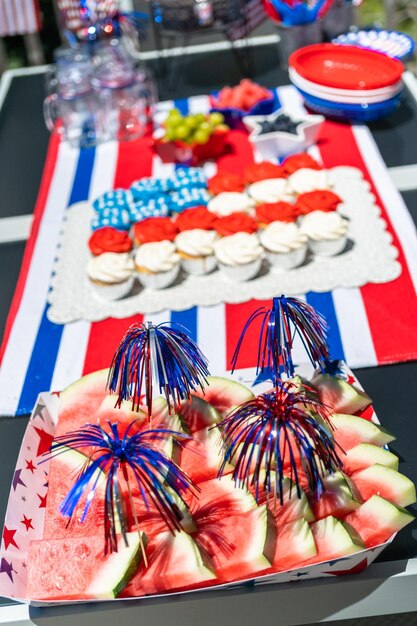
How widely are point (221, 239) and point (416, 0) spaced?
162 inches

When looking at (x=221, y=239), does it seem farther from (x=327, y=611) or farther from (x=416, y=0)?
(x=416, y=0)

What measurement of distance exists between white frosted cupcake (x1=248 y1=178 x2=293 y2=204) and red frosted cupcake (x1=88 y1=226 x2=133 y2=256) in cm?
42

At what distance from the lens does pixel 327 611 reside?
1148 mm

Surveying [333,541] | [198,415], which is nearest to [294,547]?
[333,541]

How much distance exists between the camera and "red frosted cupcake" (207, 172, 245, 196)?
2.24 m

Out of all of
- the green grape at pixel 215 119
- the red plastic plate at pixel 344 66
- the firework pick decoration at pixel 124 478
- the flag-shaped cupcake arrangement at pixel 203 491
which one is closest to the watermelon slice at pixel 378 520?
the flag-shaped cupcake arrangement at pixel 203 491

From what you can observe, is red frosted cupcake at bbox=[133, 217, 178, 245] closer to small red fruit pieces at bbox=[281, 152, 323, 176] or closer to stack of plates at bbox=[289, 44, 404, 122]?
small red fruit pieces at bbox=[281, 152, 323, 176]

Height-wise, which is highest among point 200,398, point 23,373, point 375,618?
point 200,398

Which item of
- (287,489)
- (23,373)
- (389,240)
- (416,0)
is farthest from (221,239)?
(416,0)

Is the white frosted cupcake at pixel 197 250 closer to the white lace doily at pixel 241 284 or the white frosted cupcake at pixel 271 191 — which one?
the white lace doily at pixel 241 284

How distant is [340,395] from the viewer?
4.25ft

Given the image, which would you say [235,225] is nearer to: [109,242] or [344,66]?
[109,242]

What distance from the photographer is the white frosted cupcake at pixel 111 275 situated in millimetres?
1938

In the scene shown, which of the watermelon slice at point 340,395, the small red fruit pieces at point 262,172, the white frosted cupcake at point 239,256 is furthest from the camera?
the small red fruit pieces at point 262,172
